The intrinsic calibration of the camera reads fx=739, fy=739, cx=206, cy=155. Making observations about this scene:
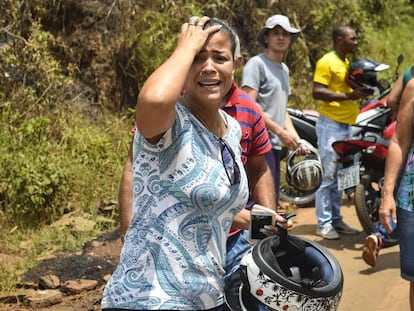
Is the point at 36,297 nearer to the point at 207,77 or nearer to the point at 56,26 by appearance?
the point at 207,77

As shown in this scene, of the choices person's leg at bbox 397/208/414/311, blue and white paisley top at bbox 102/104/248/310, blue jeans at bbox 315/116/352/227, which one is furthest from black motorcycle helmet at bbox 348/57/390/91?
blue and white paisley top at bbox 102/104/248/310

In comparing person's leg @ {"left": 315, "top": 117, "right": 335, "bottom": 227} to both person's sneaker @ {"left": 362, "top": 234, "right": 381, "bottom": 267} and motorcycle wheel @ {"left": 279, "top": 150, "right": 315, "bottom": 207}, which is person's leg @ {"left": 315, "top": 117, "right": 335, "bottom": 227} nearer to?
motorcycle wheel @ {"left": 279, "top": 150, "right": 315, "bottom": 207}

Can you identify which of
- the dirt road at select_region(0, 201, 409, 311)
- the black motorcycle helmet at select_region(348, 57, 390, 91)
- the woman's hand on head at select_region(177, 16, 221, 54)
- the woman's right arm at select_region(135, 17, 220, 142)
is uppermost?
the woman's hand on head at select_region(177, 16, 221, 54)

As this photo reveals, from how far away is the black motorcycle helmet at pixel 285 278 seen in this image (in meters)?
2.27

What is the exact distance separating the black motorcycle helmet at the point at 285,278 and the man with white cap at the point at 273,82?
2747mm

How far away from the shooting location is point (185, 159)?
227 cm

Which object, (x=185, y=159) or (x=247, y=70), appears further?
(x=247, y=70)

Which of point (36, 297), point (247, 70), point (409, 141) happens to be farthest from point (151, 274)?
point (247, 70)

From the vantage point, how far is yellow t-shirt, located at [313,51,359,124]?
21.1 ft

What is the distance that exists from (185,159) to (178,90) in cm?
22

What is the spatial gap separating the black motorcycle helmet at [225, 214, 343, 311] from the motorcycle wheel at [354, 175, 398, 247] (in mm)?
3537

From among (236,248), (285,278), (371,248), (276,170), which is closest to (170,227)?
(285,278)

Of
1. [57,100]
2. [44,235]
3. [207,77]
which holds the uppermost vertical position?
[207,77]

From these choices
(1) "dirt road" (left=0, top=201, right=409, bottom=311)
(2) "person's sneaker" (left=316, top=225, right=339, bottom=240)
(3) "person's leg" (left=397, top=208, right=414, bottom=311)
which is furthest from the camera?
(2) "person's sneaker" (left=316, top=225, right=339, bottom=240)
